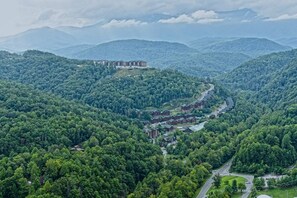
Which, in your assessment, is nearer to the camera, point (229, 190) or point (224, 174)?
point (229, 190)

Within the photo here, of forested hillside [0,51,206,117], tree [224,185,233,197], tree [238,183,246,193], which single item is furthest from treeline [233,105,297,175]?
forested hillside [0,51,206,117]

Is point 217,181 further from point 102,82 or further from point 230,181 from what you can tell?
point 102,82

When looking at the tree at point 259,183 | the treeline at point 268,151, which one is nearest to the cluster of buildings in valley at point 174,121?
the treeline at point 268,151

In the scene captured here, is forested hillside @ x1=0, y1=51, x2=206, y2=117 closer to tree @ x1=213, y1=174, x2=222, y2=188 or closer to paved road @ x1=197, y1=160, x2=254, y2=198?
paved road @ x1=197, y1=160, x2=254, y2=198

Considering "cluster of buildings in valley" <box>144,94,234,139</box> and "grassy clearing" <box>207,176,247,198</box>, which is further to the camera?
"cluster of buildings in valley" <box>144,94,234,139</box>

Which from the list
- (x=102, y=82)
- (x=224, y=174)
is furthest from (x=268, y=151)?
(x=102, y=82)

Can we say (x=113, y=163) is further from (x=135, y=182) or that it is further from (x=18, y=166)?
(x=18, y=166)

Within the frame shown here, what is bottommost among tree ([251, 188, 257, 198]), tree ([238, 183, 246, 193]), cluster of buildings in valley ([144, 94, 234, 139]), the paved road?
cluster of buildings in valley ([144, 94, 234, 139])

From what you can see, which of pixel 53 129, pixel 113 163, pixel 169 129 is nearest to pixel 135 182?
pixel 113 163
